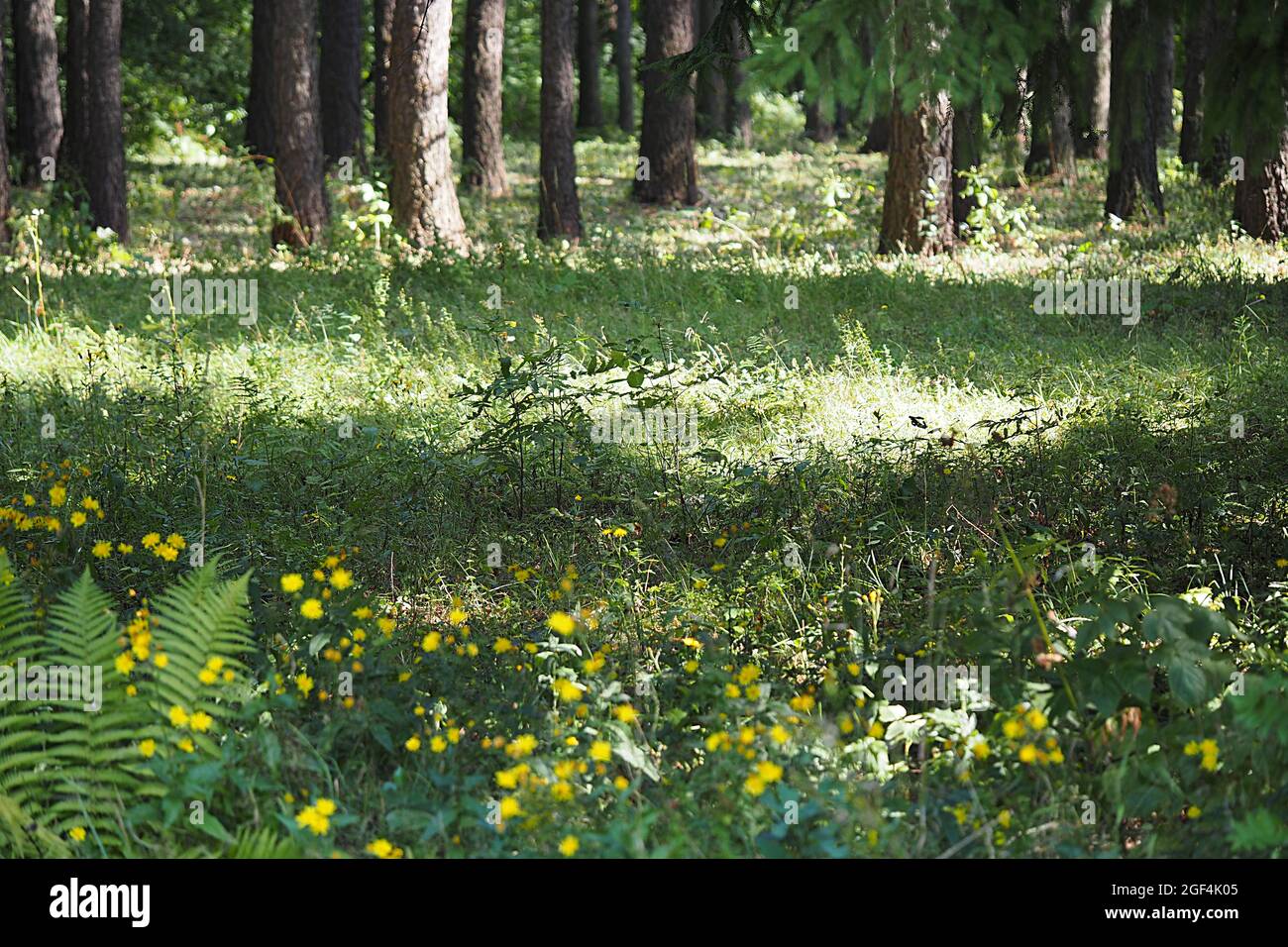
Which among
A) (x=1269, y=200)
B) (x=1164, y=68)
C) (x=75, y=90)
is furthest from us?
(x=75, y=90)

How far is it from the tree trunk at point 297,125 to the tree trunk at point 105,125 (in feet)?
1.01

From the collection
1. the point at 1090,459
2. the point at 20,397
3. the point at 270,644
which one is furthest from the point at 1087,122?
the point at 20,397

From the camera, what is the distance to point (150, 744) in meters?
3.13

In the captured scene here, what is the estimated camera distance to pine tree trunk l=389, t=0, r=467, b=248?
12.0 metres

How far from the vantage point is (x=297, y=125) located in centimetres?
1321

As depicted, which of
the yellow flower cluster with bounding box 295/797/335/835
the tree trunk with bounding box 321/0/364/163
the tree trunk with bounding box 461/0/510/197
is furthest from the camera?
the tree trunk with bounding box 321/0/364/163

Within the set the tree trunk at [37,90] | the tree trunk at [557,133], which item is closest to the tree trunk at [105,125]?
the tree trunk at [37,90]

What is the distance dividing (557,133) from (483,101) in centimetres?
359

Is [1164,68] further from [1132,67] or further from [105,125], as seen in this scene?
[105,125]

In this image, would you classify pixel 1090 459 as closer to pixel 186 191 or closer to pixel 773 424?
pixel 773 424

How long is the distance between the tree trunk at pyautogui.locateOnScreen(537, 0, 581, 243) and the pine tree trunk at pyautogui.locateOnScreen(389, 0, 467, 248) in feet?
6.73

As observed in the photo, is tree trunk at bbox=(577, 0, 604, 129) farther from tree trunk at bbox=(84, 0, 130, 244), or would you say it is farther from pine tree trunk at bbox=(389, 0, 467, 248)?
pine tree trunk at bbox=(389, 0, 467, 248)

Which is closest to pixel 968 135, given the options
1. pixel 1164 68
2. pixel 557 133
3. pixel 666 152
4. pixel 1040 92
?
pixel 1040 92

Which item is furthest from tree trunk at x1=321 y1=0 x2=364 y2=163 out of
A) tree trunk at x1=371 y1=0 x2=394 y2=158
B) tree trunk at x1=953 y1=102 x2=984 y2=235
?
tree trunk at x1=953 y1=102 x2=984 y2=235
